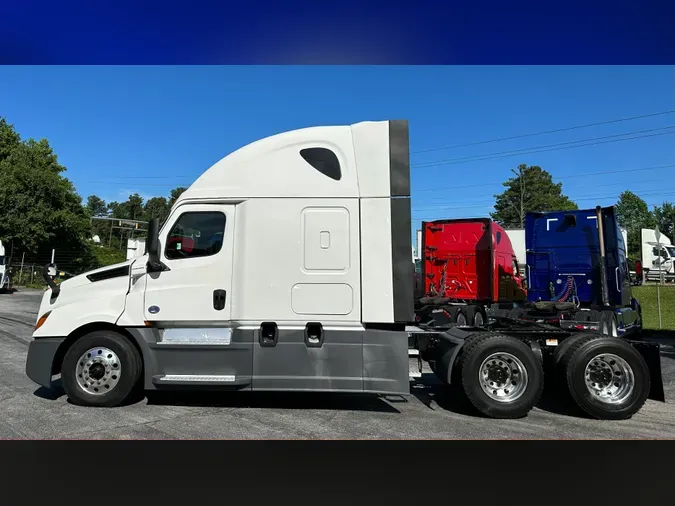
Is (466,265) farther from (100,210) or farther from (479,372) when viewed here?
(100,210)

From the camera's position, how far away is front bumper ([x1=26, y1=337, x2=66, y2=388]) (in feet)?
17.9

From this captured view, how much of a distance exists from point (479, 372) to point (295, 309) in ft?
7.48

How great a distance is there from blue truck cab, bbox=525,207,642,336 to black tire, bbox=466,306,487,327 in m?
2.25

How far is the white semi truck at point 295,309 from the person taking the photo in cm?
523

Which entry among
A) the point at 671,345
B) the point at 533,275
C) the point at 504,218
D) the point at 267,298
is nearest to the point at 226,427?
the point at 267,298

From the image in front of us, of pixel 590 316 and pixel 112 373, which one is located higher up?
pixel 590 316

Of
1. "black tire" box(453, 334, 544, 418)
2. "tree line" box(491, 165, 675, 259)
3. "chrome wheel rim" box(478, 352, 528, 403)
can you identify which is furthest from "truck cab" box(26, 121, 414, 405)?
"tree line" box(491, 165, 675, 259)

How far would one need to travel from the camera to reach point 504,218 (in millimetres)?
55062

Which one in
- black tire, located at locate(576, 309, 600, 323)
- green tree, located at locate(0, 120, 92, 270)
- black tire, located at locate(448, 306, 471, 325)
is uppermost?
green tree, located at locate(0, 120, 92, 270)

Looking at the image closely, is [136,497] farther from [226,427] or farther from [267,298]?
[267,298]

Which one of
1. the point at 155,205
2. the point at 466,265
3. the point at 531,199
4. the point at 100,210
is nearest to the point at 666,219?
the point at 531,199

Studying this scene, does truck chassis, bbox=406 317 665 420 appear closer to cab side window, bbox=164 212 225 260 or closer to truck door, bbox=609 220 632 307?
cab side window, bbox=164 212 225 260

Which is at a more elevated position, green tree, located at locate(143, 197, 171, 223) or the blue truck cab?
green tree, located at locate(143, 197, 171, 223)

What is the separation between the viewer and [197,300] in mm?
5383
